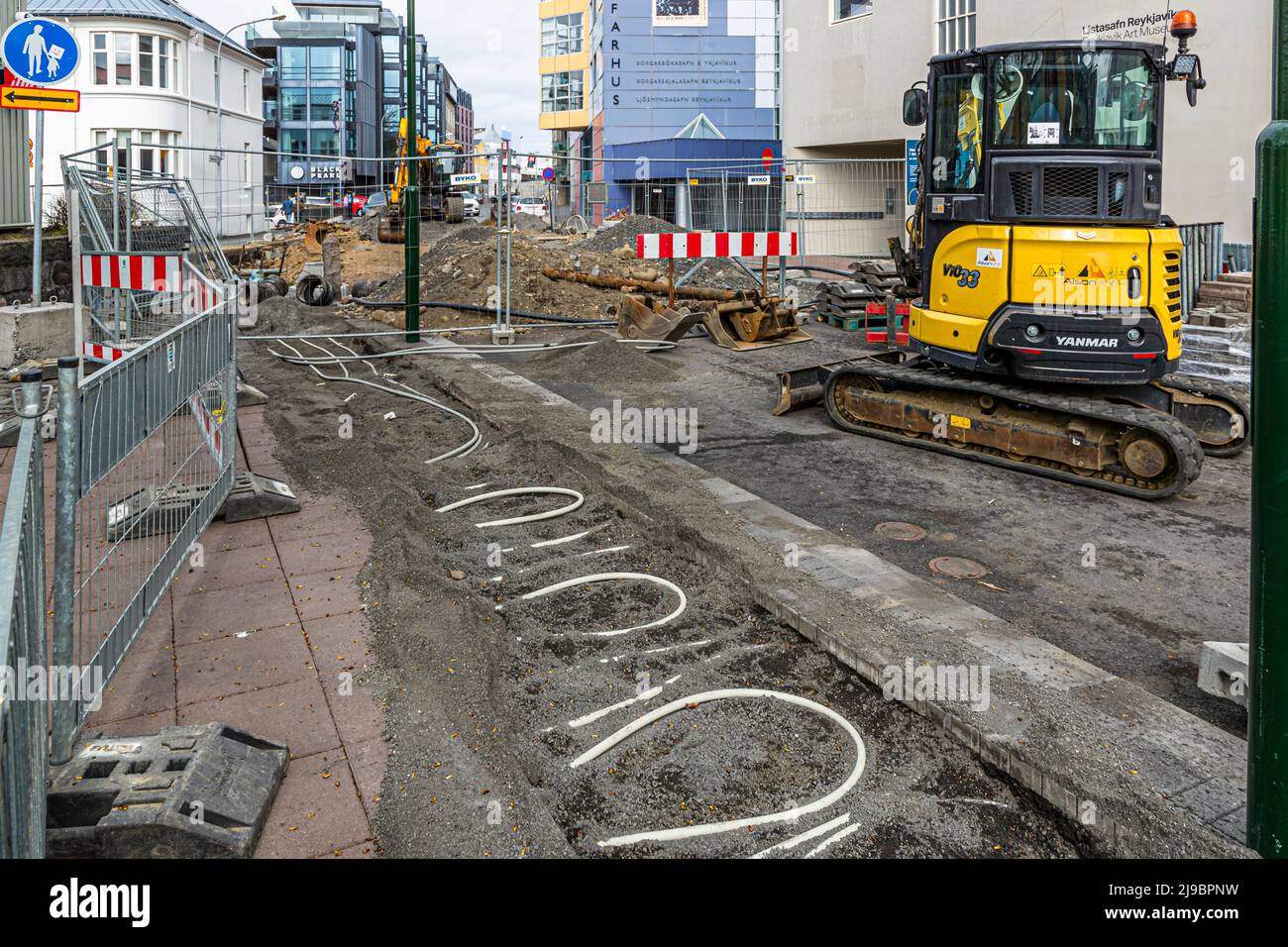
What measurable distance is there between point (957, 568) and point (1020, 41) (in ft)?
62.1

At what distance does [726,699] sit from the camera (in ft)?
15.8

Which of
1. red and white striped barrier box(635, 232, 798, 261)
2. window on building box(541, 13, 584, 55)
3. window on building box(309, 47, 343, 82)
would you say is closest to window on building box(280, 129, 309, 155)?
window on building box(309, 47, 343, 82)

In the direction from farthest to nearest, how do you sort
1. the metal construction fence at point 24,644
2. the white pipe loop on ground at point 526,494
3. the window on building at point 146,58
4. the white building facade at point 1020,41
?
the window on building at point 146,58 → the white building facade at point 1020,41 → the white pipe loop on ground at point 526,494 → the metal construction fence at point 24,644

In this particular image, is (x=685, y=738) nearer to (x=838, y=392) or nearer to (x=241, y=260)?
(x=838, y=392)

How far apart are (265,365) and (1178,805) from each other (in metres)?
13.5

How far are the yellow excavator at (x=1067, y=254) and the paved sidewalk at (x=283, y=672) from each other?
5.85 m

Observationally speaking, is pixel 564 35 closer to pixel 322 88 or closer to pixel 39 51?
pixel 322 88

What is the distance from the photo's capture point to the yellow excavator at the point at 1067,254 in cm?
899

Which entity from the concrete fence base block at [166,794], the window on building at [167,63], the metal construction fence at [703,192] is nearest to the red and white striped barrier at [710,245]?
the metal construction fence at [703,192]

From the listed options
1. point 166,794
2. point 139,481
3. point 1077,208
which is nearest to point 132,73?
point 1077,208

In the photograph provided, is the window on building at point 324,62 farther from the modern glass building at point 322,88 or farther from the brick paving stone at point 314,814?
the brick paving stone at point 314,814

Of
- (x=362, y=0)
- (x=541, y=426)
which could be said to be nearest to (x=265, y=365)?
(x=541, y=426)

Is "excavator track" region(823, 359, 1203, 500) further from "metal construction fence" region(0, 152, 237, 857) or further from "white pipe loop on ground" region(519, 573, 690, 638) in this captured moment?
"metal construction fence" region(0, 152, 237, 857)

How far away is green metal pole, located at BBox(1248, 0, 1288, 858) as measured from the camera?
113 inches
